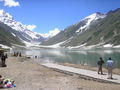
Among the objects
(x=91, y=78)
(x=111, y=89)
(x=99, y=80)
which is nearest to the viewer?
(x=111, y=89)

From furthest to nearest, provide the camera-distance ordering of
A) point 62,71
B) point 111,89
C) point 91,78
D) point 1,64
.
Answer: point 1,64 < point 62,71 < point 91,78 < point 111,89

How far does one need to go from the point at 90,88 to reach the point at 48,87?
3768mm

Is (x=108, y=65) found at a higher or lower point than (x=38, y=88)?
higher

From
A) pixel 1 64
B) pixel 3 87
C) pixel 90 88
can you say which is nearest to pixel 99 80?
pixel 90 88

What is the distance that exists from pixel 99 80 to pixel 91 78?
5.97 feet

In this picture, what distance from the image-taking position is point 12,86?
21.5 meters

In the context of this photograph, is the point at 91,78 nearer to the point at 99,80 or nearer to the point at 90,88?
the point at 99,80

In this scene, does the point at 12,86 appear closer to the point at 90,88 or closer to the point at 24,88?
the point at 24,88

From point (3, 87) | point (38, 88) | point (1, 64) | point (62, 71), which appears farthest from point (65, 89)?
point (1, 64)

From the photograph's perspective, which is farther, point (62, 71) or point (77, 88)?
point (62, 71)

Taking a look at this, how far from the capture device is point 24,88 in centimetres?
2094

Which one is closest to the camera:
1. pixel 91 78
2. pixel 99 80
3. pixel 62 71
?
pixel 99 80

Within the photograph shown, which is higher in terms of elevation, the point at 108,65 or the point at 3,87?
the point at 108,65

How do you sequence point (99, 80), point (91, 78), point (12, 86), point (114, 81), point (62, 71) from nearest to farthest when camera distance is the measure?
point (12, 86) < point (114, 81) < point (99, 80) < point (91, 78) < point (62, 71)
